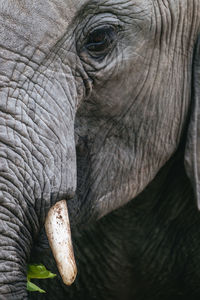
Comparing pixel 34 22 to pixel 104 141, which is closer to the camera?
pixel 34 22

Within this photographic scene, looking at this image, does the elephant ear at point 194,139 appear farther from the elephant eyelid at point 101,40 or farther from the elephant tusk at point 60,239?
the elephant tusk at point 60,239

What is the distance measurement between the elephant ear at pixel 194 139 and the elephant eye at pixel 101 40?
1.87ft

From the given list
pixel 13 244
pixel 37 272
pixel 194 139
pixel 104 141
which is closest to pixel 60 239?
pixel 13 244

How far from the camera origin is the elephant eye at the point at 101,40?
3.80 m

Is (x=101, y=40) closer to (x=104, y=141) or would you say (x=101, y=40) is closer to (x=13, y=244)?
(x=104, y=141)

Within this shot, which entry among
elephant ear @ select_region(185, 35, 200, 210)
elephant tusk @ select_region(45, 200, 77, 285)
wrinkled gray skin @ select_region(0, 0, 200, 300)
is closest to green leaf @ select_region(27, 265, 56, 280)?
wrinkled gray skin @ select_region(0, 0, 200, 300)

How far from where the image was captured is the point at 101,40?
151 inches

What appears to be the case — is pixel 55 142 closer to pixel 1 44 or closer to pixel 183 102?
pixel 1 44

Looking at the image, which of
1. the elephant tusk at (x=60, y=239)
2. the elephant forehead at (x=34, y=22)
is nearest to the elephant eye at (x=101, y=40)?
the elephant forehead at (x=34, y=22)

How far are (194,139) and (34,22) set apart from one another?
1164 mm

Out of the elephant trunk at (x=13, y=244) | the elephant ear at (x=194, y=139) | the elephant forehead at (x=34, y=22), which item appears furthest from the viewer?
the elephant ear at (x=194, y=139)

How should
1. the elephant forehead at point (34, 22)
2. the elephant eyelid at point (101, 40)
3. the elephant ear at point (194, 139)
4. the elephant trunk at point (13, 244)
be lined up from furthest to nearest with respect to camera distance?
the elephant ear at point (194, 139), the elephant eyelid at point (101, 40), the elephant forehead at point (34, 22), the elephant trunk at point (13, 244)

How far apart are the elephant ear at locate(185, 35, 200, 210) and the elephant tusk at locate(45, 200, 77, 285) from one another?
0.95 meters

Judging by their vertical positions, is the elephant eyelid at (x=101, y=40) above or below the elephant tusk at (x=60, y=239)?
above
